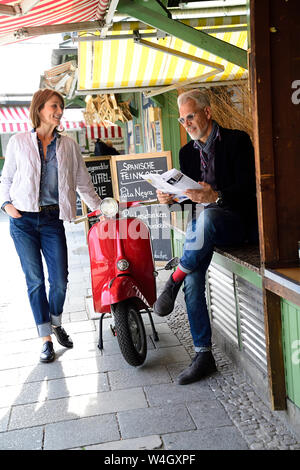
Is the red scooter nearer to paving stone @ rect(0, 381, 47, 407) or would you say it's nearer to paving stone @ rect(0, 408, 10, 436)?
paving stone @ rect(0, 381, 47, 407)

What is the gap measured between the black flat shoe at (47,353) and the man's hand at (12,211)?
0.93 metres

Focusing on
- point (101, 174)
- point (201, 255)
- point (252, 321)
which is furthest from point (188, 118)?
point (101, 174)

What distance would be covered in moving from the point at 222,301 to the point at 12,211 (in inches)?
60.3

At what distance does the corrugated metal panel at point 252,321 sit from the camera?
8.93 feet

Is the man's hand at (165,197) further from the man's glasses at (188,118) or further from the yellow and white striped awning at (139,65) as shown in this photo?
the yellow and white striped awning at (139,65)

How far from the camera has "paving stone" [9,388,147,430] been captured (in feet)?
8.93

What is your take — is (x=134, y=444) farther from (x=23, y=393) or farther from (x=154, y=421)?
(x=23, y=393)

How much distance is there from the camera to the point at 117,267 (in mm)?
3570

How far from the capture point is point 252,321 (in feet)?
9.37

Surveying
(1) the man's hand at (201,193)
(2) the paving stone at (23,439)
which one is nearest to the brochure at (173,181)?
(1) the man's hand at (201,193)

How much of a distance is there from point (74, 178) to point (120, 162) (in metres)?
2.85

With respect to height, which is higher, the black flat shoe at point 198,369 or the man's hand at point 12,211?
the man's hand at point 12,211
